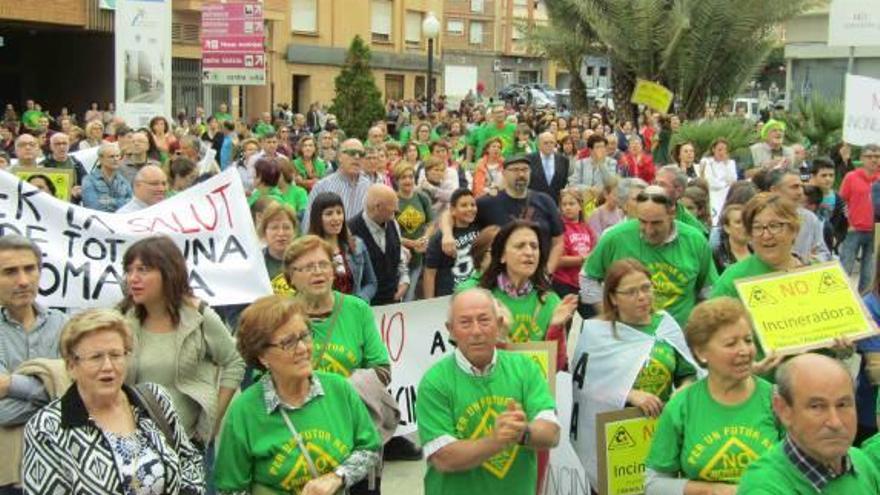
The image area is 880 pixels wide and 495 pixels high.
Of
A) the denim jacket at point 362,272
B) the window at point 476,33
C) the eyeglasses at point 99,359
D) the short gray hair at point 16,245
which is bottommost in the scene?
the denim jacket at point 362,272

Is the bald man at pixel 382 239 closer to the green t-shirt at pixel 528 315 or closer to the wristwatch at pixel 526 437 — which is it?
the green t-shirt at pixel 528 315

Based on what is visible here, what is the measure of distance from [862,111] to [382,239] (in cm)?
900

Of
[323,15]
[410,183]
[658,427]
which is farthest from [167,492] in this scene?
[323,15]

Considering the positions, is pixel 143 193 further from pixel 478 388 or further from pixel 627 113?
pixel 627 113

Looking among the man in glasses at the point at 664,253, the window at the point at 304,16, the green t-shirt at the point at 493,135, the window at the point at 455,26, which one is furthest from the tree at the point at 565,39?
the window at the point at 455,26

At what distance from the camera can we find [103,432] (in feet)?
12.5

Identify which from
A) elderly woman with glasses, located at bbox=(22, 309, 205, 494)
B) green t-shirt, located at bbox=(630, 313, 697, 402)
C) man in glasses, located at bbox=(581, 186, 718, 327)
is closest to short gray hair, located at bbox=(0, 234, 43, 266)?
elderly woman with glasses, located at bbox=(22, 309, 205, 494)

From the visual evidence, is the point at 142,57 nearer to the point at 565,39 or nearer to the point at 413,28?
the point at 565,39

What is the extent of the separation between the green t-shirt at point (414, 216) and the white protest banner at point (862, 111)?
286 inches

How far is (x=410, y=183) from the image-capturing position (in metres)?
9.83

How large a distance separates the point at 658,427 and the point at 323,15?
4247 cm

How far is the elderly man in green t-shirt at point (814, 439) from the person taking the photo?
309cm

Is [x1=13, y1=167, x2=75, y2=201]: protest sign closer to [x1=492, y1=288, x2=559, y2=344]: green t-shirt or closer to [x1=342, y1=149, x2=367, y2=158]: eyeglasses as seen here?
[x1=342, y1=149, x2=367, y2=158]: eyeglasses

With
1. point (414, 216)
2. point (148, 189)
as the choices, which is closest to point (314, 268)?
point (148, 189)
